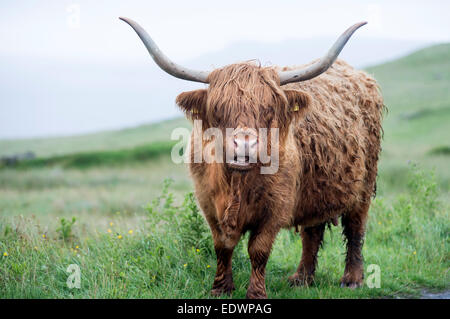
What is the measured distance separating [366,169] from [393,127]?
2759 cm

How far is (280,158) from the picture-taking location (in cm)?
414

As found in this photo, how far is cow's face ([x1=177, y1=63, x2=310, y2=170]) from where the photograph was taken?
3.60 meters

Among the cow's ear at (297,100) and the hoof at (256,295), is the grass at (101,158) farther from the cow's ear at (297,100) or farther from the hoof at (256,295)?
the cow's ear at (297,100)

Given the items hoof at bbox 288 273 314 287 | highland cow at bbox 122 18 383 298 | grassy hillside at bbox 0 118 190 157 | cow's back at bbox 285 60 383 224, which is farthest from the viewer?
grassy hillside at bbox 0 118 190 157

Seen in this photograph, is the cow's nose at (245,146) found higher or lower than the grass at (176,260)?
higher

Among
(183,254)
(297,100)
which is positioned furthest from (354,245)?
(297,100)

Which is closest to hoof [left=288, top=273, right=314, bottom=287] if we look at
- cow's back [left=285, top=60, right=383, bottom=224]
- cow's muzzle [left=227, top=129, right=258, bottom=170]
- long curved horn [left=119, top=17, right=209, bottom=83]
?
cow's back [left=285, top=60, right=383, bottom=224]

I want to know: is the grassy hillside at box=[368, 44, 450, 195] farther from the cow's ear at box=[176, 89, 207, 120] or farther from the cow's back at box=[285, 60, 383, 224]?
the cow's ear at box=[176, 89, 207, 120]

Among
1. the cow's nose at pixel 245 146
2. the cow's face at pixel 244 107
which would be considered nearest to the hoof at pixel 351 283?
the cow's face at pixel 244 107

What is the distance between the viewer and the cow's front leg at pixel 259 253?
426 centimetres

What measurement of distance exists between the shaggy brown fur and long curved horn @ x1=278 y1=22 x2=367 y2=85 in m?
0.11
